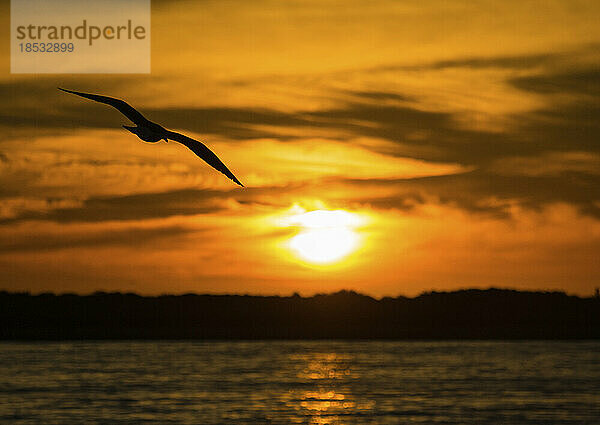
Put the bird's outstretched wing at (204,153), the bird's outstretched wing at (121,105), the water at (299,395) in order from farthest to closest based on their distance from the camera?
1. the water at (299,395)
2. the bird's outstretched wing at (204,153)
3. the bird's outstretched wing at (121,105)

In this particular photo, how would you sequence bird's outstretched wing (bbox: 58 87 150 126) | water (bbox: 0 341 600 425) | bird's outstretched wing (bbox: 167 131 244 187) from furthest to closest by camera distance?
water (bbox: 0 341 600 425) → bird's outstretched wing (bbox: 167 131 244 187) → bird's outstretched wing (bbox: 58 87 150 126)

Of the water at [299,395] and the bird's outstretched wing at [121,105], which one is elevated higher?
the bird's outstretched wing at [121,105]

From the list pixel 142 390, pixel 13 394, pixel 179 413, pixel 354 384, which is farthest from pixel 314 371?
pixel 179 413

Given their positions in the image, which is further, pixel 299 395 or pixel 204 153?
pixel 299 395

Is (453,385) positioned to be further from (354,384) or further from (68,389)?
(68,389)

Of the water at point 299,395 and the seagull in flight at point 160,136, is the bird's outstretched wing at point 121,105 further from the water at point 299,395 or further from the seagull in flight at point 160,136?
the water at point 299,395

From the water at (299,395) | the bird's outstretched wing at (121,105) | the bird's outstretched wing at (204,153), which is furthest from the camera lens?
the water at (299,395)

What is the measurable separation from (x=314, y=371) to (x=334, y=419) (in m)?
47.5

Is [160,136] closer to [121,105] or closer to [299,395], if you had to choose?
[121,105]

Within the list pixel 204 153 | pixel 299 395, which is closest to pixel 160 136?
pixel 204 153

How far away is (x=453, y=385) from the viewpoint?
7162cm

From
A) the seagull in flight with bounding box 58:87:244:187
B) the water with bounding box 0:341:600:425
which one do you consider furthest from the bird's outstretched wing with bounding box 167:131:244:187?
the water with bounding box 0:341:600:425

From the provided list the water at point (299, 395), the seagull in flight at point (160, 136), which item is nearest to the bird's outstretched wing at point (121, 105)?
the seagull in flight at point (160, 136)

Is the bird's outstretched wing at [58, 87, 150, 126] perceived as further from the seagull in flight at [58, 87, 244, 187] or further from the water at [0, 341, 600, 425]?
the water at [0, 341, 600, 425]
